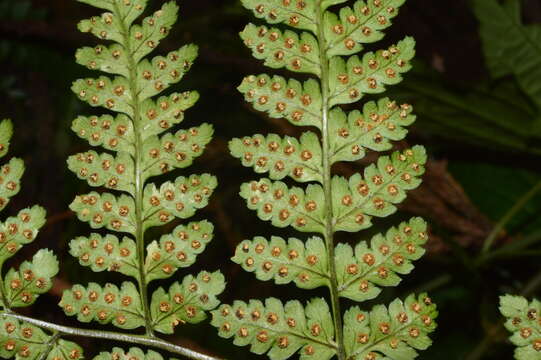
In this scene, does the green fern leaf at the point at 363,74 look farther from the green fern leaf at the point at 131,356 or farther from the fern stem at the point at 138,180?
the green fern leaf at the point at 131,356

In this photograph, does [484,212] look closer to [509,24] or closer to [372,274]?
[509,24]

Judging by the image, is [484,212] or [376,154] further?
[484,212]

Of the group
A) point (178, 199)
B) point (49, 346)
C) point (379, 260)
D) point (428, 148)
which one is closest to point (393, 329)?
point (379, 260)

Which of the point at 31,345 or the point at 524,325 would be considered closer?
the point at 524,325

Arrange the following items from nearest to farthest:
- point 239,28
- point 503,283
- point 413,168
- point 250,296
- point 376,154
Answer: point 413,168
point 376,154
point 503,283
point 250,296
point 239,28

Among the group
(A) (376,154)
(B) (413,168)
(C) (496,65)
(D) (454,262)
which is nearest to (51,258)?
(B) (413,168)

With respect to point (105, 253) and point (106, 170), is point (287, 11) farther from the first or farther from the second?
point (105, 253)

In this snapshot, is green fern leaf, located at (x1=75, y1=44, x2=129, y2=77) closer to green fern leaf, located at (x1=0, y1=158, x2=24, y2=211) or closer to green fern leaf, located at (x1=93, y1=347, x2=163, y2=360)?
green fern leaf, located at (x1=0, y1=158, x2=24, y2=211)
